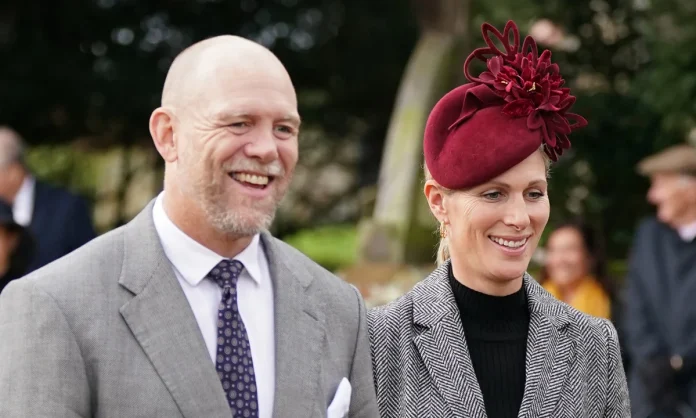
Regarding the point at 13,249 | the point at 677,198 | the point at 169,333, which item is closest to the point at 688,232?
the point at 677,198

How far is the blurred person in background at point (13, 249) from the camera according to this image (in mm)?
5617

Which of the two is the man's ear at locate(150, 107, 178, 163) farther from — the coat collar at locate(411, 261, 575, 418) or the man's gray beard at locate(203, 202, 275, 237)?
the coat collar at locate(411, 261, 575, 418)

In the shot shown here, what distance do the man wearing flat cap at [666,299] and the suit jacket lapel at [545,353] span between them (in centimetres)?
257

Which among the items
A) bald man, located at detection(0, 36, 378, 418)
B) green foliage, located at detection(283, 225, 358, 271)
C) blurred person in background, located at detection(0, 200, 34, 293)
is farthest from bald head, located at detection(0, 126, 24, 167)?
green foliage, located at detection(283, 225, 358, 271)

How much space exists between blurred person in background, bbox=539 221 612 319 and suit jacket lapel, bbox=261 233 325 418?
3.55 meters

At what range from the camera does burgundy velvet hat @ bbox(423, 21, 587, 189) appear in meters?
3.21

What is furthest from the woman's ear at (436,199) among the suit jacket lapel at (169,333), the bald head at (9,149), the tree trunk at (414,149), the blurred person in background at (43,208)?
the tree trunk at (414,149)

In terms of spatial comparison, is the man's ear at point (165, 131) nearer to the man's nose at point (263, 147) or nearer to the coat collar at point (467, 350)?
the man's nose at point (263, 147)

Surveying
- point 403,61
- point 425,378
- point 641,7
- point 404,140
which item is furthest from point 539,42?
point 425,378

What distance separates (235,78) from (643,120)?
7706mm

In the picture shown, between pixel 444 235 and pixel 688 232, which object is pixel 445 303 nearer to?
pixel 444 235

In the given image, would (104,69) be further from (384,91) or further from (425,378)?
(425,378)

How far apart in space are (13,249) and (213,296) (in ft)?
10.8

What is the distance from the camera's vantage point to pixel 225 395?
250 centimetres
